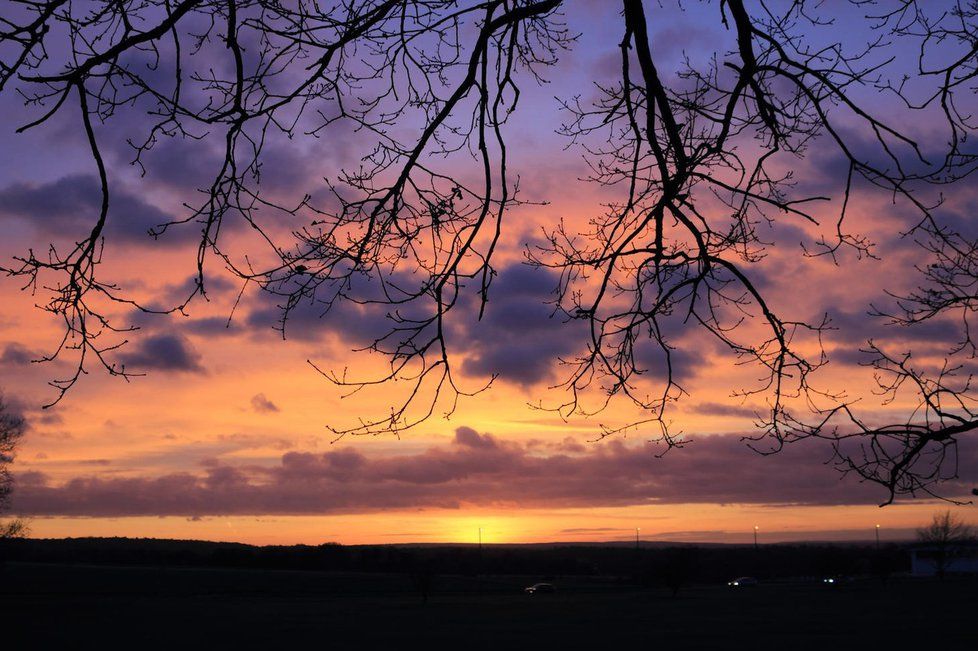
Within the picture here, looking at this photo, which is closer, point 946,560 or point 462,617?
point 462,617

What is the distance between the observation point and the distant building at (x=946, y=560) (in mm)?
111938

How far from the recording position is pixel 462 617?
65625mm

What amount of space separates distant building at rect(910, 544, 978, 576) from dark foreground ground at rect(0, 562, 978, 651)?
44.3 feet

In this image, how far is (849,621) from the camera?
56.4 metres

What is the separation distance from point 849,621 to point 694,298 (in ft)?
187

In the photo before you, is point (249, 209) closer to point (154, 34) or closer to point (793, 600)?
point (154, 34)

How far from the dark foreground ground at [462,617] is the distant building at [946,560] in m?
13.5

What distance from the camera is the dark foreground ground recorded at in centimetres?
4659

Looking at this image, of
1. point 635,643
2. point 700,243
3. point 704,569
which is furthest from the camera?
point 704,569

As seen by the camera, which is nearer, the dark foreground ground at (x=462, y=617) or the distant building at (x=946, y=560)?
the dark foreground ground at (x=462, y=617)

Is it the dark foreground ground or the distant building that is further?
the distant building

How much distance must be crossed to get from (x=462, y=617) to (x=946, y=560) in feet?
235

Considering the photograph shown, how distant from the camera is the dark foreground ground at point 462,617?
46594 mm

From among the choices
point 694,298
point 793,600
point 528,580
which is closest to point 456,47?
point 694,298
